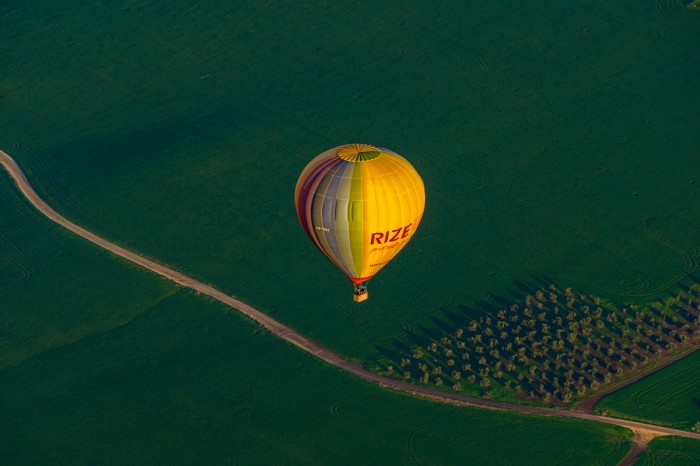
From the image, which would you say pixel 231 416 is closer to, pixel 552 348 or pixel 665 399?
pixel 552 348

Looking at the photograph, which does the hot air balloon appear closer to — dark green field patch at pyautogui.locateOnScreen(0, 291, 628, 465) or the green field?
dark green field patch at pyautogui.locateOnScreen(0, 291, 628, 465)

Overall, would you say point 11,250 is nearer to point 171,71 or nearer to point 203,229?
point 203,229

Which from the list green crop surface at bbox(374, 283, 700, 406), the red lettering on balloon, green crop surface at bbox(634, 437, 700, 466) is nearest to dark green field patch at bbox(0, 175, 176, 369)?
green crop surface at bbox(374, 283, 700, 406)

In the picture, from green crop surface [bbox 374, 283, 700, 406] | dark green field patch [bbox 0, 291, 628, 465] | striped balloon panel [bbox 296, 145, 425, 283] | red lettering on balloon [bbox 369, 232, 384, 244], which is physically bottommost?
dark green field patch [bbox 0, 291, 628, 465]

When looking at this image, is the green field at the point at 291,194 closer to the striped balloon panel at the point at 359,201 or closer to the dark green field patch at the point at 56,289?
the dark green field patch at the point at 56,289

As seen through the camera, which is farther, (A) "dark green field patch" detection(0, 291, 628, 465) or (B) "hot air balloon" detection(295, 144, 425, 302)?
(A) "dark green field patch" detection(0, 291, 628, 465)

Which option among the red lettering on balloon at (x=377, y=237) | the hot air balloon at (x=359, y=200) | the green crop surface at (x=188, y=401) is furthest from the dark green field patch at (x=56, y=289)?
the red lettering on balloon at (x=377, y=237)

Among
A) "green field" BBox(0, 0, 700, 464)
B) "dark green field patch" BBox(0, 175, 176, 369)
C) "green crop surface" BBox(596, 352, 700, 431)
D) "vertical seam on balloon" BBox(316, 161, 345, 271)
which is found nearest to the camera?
"vertical seam on balloon" BBox(316, 161, 345, 271)
